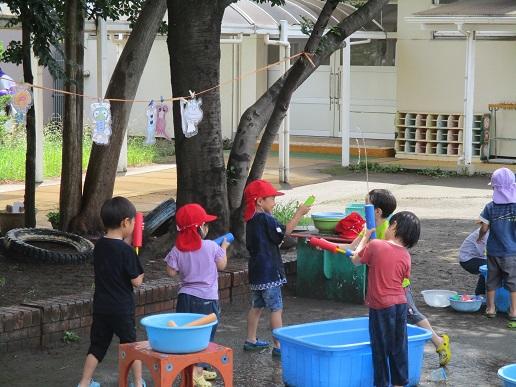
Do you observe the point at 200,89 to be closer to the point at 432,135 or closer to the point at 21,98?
the point at 21,98

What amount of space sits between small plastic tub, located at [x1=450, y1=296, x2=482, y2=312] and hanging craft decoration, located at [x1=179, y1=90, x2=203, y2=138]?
111 inches

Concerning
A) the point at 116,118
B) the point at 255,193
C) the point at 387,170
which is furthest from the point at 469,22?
the point at 255,193

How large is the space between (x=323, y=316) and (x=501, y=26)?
35.1ft

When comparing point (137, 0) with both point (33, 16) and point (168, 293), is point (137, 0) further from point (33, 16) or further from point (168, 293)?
point (168, 293)

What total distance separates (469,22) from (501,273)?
980 cm

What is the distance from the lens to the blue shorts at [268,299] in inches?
304

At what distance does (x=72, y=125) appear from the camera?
11297mm

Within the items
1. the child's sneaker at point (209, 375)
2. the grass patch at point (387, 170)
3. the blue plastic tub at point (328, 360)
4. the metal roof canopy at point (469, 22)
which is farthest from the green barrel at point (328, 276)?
the metal roof canopy at point (469, 22)

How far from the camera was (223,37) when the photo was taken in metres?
19.6

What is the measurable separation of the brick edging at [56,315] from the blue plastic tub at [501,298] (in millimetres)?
2703

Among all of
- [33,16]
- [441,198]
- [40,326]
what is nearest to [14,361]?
[40,326]

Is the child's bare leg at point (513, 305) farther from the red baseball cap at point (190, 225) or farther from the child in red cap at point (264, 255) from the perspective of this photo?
the red baseball cap at point (190, 225)

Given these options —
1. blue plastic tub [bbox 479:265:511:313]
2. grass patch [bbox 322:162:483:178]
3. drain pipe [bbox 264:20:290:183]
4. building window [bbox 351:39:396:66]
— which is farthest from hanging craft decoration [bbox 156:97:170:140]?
building window [bbox 351:39:396:66]

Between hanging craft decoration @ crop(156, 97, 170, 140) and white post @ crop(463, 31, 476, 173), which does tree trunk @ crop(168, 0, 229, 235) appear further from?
white post @ crop(463, 31, 476, 173)
